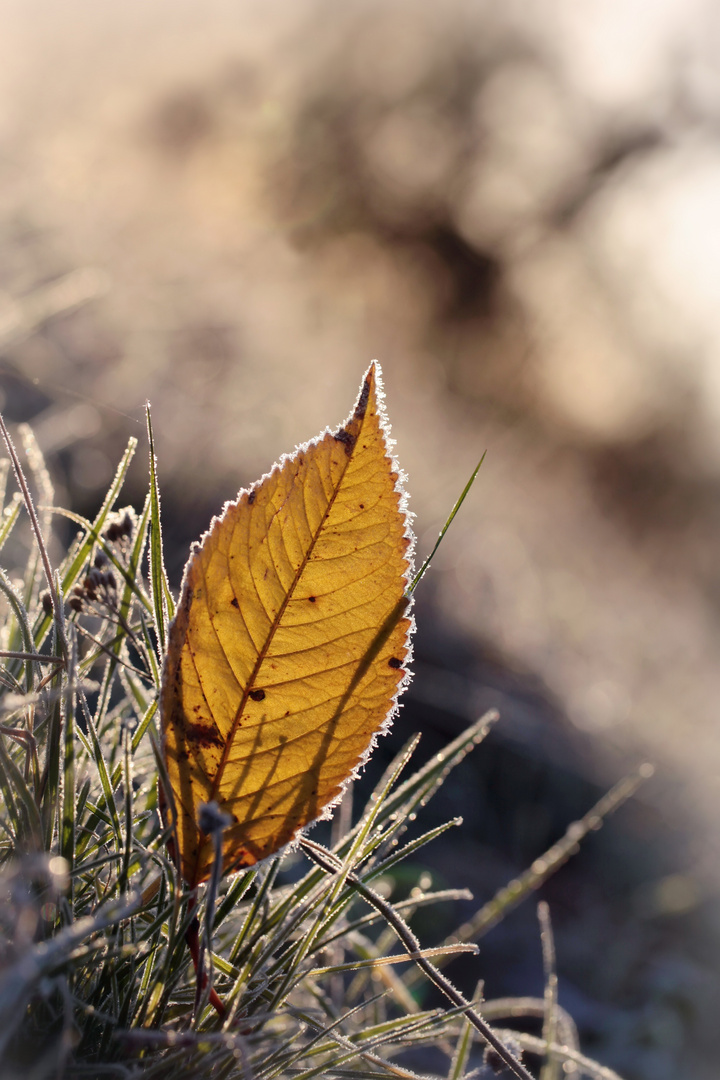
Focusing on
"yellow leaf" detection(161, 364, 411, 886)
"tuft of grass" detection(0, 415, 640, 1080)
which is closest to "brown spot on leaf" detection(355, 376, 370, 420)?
"yellow leaf" detection(161, 364, 411, 886)

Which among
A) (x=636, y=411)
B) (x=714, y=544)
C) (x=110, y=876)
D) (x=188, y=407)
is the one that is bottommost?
(x=110, y=876)

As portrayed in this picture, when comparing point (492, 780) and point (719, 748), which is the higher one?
point (719, 748)

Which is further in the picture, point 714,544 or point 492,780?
point 714,544

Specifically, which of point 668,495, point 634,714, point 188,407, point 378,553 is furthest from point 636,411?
point 378,553

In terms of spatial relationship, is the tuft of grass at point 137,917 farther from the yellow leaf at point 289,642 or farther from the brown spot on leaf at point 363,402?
the brown spot on leaf at point 363,402

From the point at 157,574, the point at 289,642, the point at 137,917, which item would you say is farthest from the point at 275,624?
the point at 137,917

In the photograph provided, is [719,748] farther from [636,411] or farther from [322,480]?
[636,411]

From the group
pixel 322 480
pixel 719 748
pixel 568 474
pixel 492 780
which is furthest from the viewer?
pixel 568 474

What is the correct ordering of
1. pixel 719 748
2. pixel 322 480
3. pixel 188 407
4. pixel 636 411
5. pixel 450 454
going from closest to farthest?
pixel 322 480 → pixel 188 407 → pixel 719 748 → pixel 450 454 → pixel 636 411

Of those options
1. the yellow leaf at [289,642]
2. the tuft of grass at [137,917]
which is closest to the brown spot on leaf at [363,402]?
the yellow leaf at [289,642]
